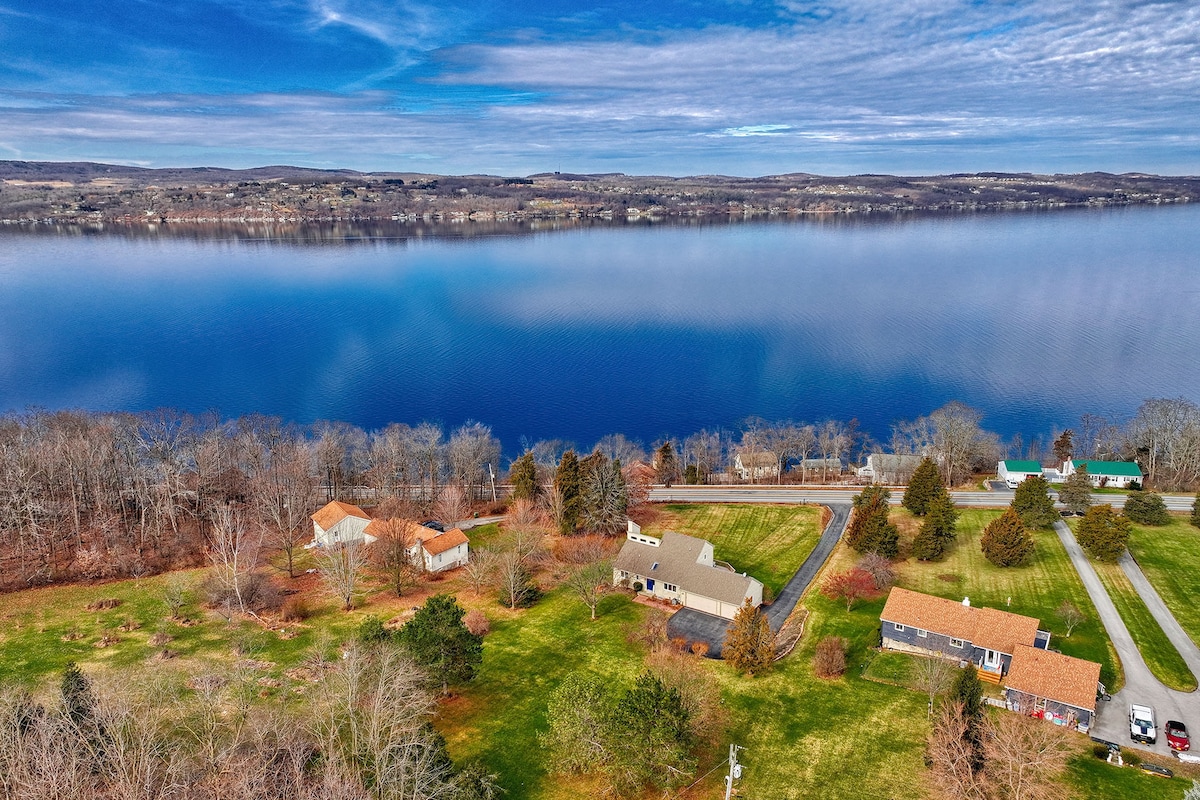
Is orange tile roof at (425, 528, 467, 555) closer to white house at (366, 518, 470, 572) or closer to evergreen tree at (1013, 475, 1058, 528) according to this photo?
white house at (366, 518, 470, 572)

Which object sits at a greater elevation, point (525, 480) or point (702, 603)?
point (525, 480)

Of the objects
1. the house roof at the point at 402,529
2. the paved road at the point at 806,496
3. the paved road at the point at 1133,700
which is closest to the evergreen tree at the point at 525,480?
the house roof at the point at 402,529

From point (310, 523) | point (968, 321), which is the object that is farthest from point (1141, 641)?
point (968, 321)

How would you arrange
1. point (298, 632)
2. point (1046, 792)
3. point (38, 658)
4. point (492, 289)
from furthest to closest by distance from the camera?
point (492, 289)
point (298, 632)
point (38, 658)
point (1046, 792)

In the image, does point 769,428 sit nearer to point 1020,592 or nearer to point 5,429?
point 1020,592

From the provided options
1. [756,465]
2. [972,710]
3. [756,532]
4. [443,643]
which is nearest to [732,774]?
[972,710]

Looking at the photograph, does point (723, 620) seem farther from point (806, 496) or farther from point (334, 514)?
point (334, 514)

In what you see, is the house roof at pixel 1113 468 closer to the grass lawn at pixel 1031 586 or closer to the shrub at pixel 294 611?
the grass lawn at pixel 1031 586
